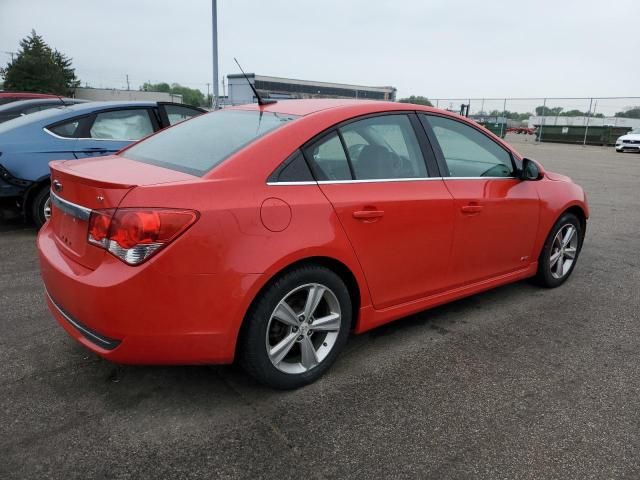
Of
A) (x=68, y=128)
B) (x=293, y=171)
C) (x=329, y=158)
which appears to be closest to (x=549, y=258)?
(x=329, y=158)

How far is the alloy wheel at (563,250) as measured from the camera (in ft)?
14.6

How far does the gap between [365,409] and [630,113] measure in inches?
1459

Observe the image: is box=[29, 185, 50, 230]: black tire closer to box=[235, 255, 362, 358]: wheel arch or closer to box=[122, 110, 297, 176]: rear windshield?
box=[122, 110, 297, 176]: rear windshield

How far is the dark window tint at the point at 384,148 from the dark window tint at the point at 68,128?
13.6 feet

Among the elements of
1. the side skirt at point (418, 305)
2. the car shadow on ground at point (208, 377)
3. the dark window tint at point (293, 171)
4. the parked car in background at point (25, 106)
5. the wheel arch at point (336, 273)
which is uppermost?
the parked car in background at point (25, 106)

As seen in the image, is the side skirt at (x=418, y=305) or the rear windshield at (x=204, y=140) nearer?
the rear windshield at (x=204, y=140)

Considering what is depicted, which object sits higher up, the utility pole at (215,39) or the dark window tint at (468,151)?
the utility pole at (215,39)

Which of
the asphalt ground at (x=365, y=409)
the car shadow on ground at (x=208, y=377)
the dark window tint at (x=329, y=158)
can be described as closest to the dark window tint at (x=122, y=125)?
the asphalt ground at (x=365, y=409)

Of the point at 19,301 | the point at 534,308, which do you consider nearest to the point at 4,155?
the point at 19,301

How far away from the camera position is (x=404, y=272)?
3.13 metres

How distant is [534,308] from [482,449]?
6.63 ft

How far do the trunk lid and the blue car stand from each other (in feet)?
8.73

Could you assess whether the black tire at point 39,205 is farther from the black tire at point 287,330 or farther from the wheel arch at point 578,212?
the wheel arch at point 578,212

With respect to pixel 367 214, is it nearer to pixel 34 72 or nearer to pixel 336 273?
pixel 336 273
